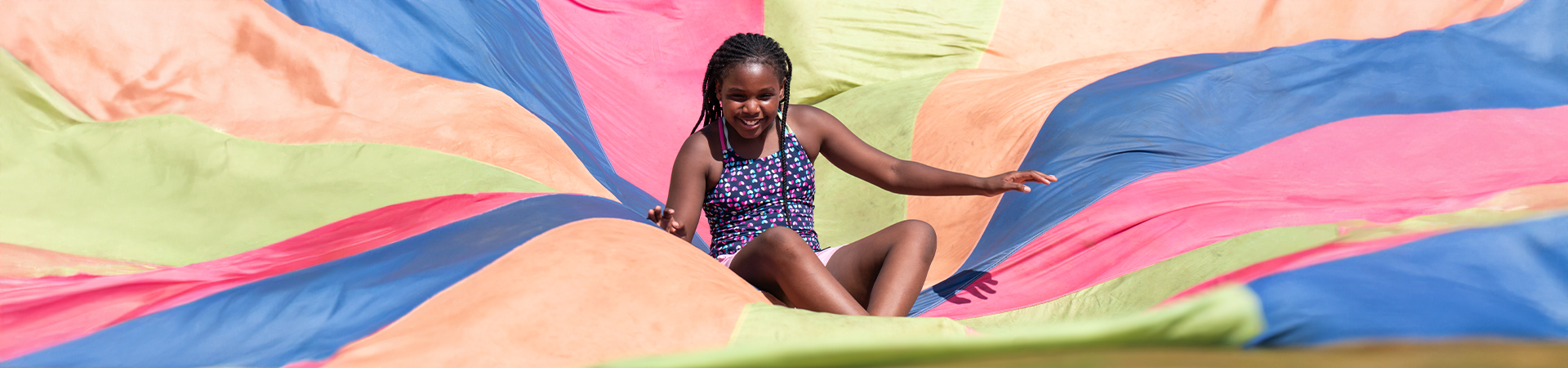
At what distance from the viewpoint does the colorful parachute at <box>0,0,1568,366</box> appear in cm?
102

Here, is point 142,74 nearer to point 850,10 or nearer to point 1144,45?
point 850,10

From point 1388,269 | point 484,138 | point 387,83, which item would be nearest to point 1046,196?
point 1388,269

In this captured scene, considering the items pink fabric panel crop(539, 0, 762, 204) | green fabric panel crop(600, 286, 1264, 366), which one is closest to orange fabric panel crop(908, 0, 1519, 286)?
pink fabric panel crop(539, 0, 762, 204)

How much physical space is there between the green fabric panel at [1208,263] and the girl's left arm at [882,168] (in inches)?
8.8

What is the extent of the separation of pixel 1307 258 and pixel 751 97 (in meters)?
0.81

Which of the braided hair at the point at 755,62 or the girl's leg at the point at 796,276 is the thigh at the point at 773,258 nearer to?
the girl's leg at the point at 796,276

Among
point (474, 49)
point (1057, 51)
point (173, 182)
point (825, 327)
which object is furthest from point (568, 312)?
point (1057, 51)

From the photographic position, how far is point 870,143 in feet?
7.64

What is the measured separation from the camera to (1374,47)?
2.13 meters

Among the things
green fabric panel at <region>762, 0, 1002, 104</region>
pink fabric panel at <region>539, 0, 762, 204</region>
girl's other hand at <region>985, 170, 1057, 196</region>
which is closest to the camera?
girl's other hand at <region>985, 170, 1057, 196</region>

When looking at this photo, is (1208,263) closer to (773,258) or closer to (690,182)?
(773,258)

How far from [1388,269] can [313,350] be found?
1.07m

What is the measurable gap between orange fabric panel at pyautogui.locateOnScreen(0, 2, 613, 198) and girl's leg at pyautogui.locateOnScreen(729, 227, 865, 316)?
439mm

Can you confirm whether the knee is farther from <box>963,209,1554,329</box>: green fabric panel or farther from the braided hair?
the braided hair
